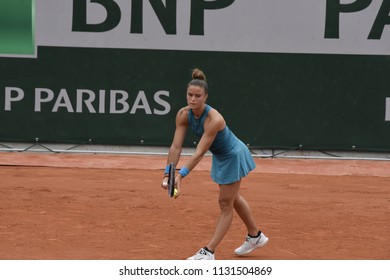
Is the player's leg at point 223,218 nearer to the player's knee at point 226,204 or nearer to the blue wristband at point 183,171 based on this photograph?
the player's knee at point 226,204

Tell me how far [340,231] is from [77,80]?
20.9 ft

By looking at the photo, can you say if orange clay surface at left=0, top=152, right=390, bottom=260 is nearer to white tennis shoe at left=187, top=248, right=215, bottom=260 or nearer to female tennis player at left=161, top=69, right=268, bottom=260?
white tennis shoe at left=187, top=248, right=215, bottom=260

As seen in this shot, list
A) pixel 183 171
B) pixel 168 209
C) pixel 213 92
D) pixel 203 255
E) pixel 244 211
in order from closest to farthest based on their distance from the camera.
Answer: pixel 183 171 → pixel 203 255 → pixel 244 211 → pixel 168 209 → pixel 213 92

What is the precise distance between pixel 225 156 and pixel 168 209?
10.2 feet

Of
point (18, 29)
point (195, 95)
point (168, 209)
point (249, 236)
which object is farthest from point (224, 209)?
point (18, 29)

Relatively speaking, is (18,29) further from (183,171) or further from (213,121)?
(183,171)

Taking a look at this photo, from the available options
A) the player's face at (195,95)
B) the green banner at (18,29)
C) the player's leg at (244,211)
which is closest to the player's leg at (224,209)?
the player's leg at (244,211)

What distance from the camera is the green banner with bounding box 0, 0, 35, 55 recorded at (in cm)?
1492

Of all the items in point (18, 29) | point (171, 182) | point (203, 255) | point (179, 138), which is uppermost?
point (179, 138)

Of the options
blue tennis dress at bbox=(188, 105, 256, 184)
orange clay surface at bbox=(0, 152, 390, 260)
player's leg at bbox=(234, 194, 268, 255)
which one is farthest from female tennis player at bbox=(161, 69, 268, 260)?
orange clay surface at bbox=(0, 152, 390, 260)

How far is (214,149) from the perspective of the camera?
805cm

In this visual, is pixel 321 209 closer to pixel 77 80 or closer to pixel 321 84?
pixel 321 84

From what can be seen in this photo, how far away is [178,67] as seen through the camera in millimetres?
14891

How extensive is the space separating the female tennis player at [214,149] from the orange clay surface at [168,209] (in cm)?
49
